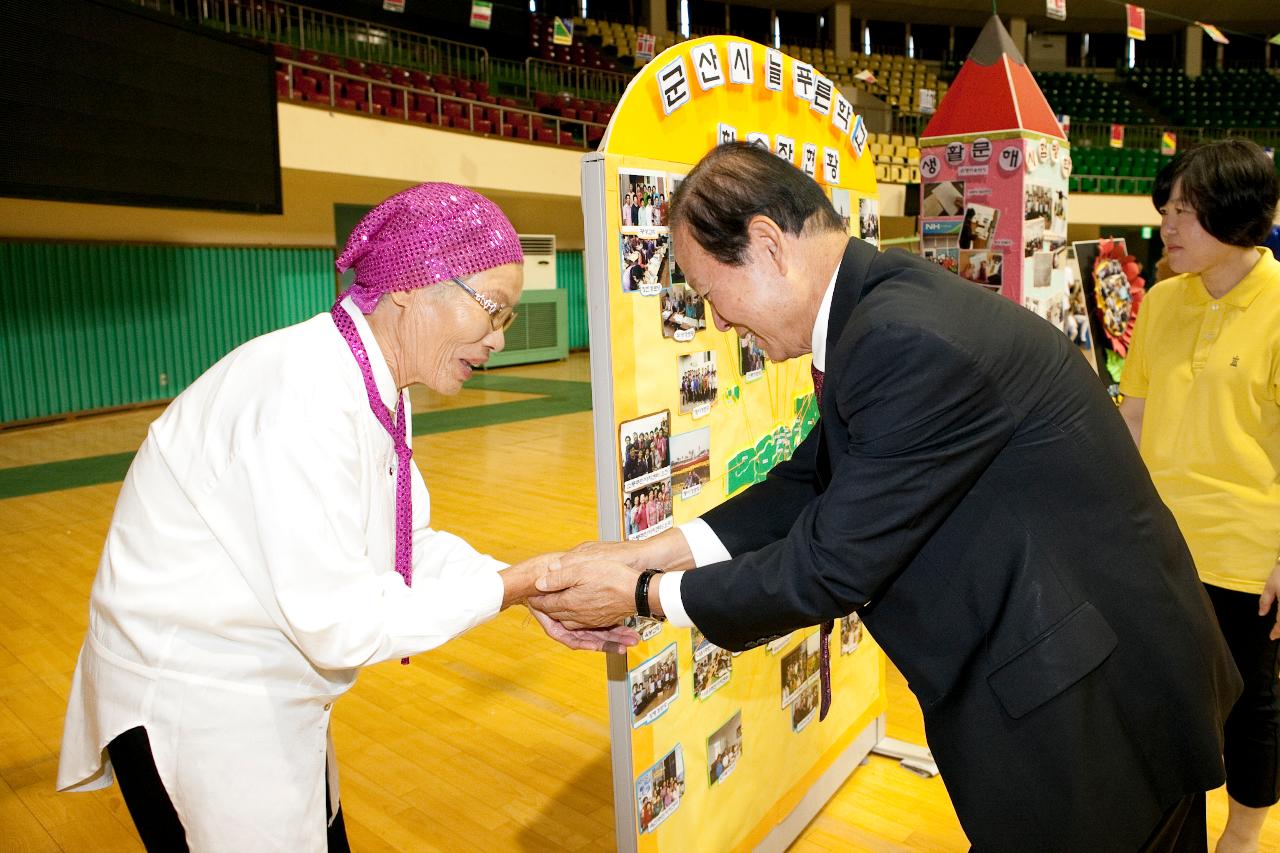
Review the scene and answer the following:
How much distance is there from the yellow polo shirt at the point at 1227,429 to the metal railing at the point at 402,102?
8633 millimetres

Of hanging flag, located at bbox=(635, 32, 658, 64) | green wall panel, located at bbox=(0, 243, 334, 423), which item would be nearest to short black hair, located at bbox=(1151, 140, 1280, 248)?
green wall panel, located at bbox=(0, 243, 334, 423)

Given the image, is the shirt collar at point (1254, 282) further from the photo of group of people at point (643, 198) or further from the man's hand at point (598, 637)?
the man's hand at point (598, 637)

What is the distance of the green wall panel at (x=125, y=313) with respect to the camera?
371 inches

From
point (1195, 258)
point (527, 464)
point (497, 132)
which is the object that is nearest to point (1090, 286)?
point (1195, 258)

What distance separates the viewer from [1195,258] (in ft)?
6.53

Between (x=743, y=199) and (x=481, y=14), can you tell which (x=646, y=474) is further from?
(x=481, y=14)

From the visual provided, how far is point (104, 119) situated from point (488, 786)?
558 centimetres

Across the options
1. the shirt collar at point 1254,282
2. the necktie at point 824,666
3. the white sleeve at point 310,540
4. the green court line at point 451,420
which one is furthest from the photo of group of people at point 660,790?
the green court line at point 451,420

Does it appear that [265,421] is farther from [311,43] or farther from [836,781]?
[311,43]

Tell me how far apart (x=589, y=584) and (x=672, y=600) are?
0.22 m

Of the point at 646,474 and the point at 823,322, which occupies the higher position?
the point at 823,322

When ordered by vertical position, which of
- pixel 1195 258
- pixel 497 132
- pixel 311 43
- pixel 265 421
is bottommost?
pixel 265 421

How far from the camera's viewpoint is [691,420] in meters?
1.97

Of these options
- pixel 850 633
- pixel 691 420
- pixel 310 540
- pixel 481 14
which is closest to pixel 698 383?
pixel 691 420
